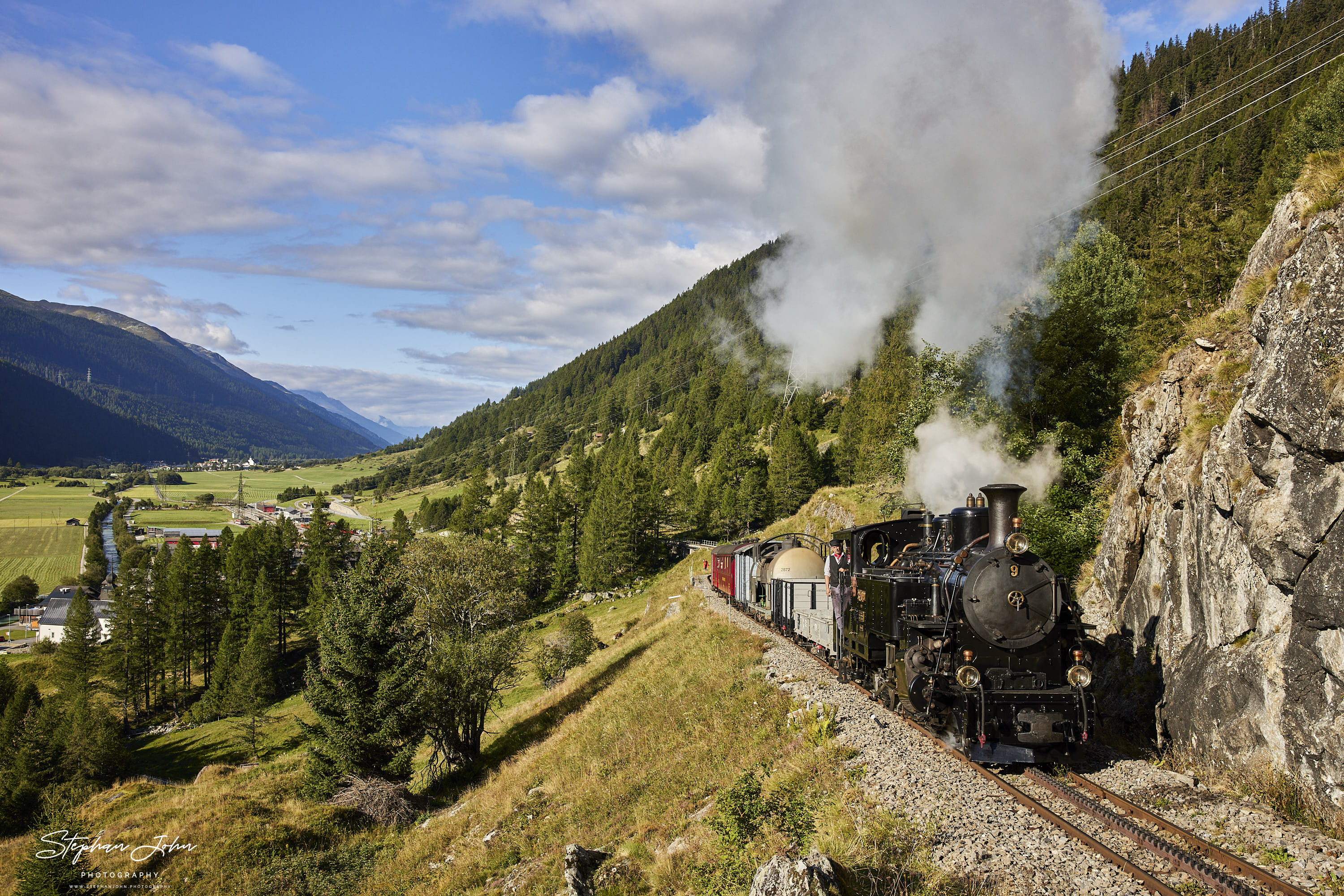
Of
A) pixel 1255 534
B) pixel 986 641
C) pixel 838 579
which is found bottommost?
pixel 986 641

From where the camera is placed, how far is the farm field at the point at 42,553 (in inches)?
4459

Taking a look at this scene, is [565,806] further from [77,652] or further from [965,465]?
[77,652]

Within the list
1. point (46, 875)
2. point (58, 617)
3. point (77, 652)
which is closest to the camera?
point (46, 875)

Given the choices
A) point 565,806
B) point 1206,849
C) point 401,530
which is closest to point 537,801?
point 565,806

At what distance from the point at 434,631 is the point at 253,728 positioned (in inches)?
1097

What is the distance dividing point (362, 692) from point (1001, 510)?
1943 cm

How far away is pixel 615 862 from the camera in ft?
35.3

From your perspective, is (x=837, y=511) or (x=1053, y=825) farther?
(x=837, y=511)

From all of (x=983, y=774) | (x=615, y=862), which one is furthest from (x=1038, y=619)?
(x=615, y=862)

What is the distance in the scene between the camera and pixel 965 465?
23.7m

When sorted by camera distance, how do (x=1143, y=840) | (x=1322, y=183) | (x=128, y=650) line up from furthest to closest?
(x=128, y=650) → (x=1322, y=183) → (x=1143, y=840)

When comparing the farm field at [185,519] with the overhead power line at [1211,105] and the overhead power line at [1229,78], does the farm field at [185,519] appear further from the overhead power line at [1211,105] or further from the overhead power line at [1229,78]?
the overhead power line at [1229,78]

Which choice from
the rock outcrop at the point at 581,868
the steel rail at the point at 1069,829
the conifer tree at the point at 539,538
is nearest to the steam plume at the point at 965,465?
the steel rail at the point at 1069,829

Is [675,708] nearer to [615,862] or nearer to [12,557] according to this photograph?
[615,862]
